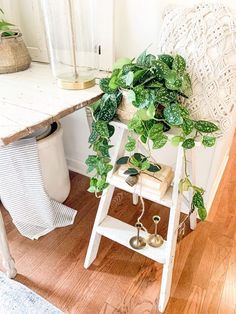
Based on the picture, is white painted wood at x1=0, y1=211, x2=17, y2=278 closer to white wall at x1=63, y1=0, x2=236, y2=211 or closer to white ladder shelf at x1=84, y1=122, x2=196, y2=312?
white ladder shelf at x1=84, y1=122, x2=196, y2=312

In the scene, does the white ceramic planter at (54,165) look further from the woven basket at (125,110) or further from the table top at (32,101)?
the woven basket at (125,110)

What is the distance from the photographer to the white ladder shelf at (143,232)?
0.90m

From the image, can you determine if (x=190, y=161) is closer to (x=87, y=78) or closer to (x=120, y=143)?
(x=120, y=143)

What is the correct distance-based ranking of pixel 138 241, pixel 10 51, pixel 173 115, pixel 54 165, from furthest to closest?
1. pixel 54 165
2. pixel 10 51
3. pixel 138 241
4. pixel 173 115

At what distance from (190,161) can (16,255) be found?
0.91 meters

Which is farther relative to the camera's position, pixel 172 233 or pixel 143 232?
pixel 143 232

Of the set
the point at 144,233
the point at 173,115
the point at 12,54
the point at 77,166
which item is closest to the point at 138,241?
the point at 144,233

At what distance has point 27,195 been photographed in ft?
4.05

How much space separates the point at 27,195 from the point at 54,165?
0.68 ft

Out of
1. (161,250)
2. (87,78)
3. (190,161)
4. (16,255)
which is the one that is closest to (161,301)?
(161,250)

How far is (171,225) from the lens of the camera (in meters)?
0.92

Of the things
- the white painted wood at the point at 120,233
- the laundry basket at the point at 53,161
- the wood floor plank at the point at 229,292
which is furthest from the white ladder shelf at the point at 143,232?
the laundry basket at the point at 53,161

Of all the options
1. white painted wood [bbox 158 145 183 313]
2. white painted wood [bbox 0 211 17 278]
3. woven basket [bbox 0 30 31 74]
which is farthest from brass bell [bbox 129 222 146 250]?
woven basket [bbox 0 30 31 74]

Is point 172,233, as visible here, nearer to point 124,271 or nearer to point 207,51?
point 124,271
